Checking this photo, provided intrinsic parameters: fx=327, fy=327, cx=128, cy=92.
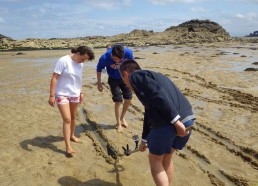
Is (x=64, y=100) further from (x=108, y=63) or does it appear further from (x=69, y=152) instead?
(x=108, y=63)

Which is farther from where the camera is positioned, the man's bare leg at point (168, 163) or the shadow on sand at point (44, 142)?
the shadow on sand at point (44, 142)

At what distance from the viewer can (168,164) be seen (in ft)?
13.4

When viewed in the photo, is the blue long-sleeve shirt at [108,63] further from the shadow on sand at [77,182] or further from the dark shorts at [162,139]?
the dark shorts at [162,139]

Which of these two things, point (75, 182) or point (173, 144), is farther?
point (75, 182)

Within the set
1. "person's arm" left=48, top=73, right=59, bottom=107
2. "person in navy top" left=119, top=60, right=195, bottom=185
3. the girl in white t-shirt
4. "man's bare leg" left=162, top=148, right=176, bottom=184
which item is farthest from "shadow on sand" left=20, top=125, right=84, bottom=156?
"person in navy top" left=119, top=60, right=195, bottom=185

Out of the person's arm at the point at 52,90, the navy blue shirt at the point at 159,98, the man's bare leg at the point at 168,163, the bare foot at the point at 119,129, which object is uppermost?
the navy blue shirt at the point at 159,98

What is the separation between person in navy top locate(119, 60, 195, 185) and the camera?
336cm

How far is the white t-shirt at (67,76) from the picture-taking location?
18.2 feet

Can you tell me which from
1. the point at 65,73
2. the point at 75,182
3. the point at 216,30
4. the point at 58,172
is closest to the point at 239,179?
the point at 75,182

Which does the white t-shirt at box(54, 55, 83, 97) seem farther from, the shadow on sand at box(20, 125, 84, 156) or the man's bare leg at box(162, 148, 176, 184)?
the man's bare leg at box(162, 148, 176, 184)

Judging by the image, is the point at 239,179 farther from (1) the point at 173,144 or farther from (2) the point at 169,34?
(2) the point at 169,34

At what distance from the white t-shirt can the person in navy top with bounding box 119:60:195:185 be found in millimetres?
2108

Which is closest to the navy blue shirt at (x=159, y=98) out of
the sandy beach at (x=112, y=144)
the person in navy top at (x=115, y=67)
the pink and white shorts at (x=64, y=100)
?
the sandy beach at (x=112, y=144)

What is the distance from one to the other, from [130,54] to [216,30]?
79195mm
